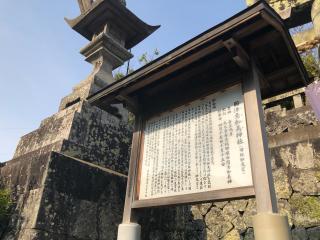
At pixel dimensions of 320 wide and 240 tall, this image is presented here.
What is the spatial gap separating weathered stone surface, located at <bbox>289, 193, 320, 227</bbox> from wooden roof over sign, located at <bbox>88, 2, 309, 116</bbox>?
2.01 meters

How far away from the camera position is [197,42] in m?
2.67

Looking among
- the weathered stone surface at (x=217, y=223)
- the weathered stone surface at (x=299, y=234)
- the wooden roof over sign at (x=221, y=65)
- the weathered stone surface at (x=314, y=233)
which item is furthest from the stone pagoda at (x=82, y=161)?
the weathered stone surface at (x=314, y=233)

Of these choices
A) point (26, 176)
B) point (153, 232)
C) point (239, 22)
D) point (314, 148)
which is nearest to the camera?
point (239, 22)

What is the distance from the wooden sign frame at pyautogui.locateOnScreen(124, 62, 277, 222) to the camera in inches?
86.0

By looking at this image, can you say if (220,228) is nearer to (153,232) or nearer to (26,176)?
(153,232)

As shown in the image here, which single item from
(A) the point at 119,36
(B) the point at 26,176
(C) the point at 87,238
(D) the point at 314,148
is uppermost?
(A) the point at 119,36

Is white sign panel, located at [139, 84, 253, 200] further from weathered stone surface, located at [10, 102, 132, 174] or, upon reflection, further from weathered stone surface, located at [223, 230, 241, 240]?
weathered stone surface, located at [223, 230, 241, 240]

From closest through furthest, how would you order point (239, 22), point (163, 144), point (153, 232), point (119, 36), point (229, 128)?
point (239, 22), point (229, 128), point (163, 144), point (153, 232), point (119, 36)

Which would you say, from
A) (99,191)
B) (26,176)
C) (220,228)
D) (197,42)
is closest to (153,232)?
(99,191)

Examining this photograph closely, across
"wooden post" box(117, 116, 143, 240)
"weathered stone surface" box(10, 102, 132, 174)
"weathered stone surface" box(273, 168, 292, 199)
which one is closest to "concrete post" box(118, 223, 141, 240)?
"wooden post" box(117, 116, 143, 240)

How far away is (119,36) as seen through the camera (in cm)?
548

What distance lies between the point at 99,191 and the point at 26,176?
947mm

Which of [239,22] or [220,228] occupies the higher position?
[239,22]

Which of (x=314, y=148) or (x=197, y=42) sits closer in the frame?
(x=197, y=42)
